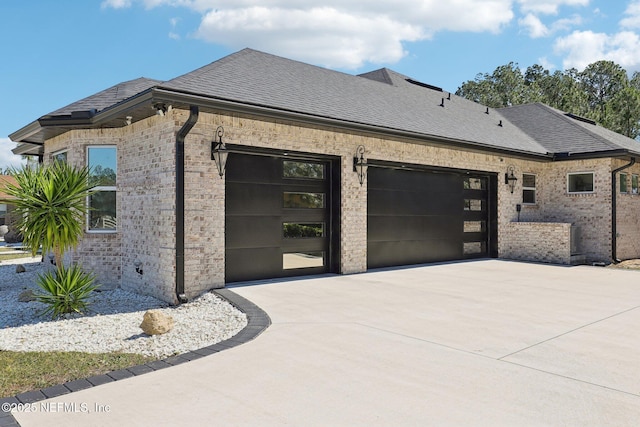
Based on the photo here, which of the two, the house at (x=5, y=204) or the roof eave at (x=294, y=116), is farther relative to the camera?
the house at (x=5, y=204)

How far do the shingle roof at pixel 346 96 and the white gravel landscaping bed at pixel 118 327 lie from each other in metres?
3.68

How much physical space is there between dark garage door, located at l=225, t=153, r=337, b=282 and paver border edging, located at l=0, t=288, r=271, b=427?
2.50 metres

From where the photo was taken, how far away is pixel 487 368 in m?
4.19

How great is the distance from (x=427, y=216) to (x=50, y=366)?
33.3 ft

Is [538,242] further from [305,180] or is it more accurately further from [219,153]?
[219,153]

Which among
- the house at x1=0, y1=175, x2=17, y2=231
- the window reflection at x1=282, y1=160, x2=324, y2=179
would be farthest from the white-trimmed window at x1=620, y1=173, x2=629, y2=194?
the house at x1=0, y1=175, x2=17, y2=231

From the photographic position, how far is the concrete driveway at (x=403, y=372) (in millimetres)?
3213

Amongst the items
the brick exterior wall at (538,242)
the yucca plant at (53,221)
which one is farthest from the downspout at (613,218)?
the yucca plant at (53,221)

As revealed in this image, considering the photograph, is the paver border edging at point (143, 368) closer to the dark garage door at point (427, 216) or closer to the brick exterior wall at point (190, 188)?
the brick exterior wall at point (190, 188)

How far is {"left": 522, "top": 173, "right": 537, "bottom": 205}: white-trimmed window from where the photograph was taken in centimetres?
1530

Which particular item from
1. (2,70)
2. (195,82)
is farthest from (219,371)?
(2,70)

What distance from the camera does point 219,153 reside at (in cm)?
796

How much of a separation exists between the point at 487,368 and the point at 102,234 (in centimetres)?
814

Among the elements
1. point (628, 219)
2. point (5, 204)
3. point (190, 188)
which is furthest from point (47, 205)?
point (628, 219)
